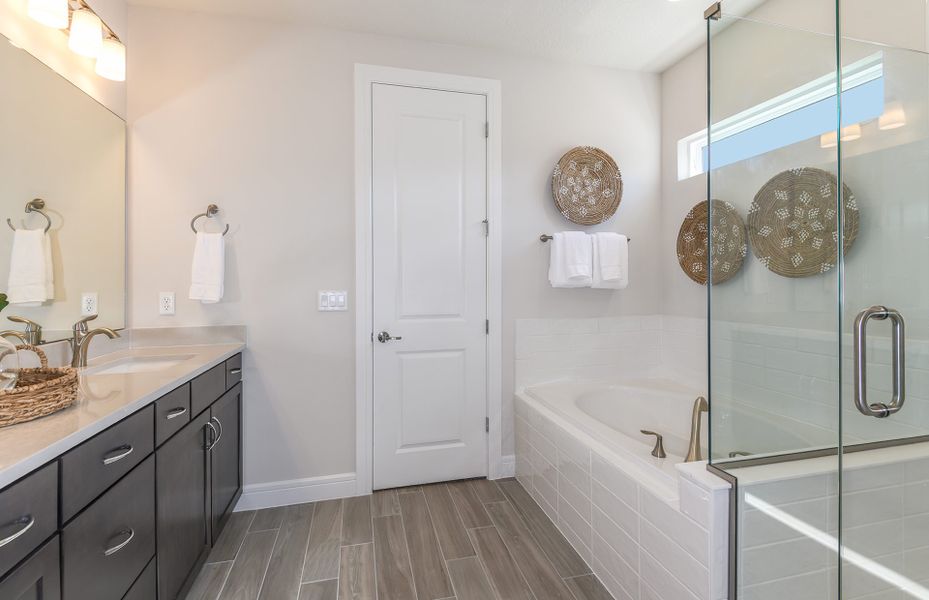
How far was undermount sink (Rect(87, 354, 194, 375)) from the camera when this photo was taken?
1.77m

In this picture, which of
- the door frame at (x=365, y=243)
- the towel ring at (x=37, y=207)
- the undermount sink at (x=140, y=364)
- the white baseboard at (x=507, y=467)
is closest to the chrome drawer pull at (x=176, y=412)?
the undermount sink at (x=140, y=364)

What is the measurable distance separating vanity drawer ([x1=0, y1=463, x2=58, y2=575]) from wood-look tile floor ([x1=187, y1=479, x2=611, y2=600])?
1.01 meters

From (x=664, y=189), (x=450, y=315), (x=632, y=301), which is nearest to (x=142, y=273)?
(x=450, y=315)

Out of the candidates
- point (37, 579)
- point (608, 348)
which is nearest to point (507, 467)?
point (608, 348)

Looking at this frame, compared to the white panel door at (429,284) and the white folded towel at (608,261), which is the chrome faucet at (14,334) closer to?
the white panel door at (429,284)

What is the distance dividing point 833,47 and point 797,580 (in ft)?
4.80

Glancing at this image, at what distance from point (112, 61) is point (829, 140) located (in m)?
2.71

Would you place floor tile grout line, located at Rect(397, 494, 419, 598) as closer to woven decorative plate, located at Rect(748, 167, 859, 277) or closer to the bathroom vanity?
the bathroom vanity

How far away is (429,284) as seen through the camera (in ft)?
8.10

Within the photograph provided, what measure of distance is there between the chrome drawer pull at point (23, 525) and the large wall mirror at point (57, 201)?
38.8 inches

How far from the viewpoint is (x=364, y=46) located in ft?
7.77

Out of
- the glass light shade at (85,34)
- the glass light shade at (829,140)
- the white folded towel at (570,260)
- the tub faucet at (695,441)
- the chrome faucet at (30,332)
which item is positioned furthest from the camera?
the white folded towel at (570,260)

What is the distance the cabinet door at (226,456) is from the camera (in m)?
1.81

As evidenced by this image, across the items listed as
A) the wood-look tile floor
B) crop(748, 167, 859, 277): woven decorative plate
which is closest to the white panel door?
the wood-look tile floor
